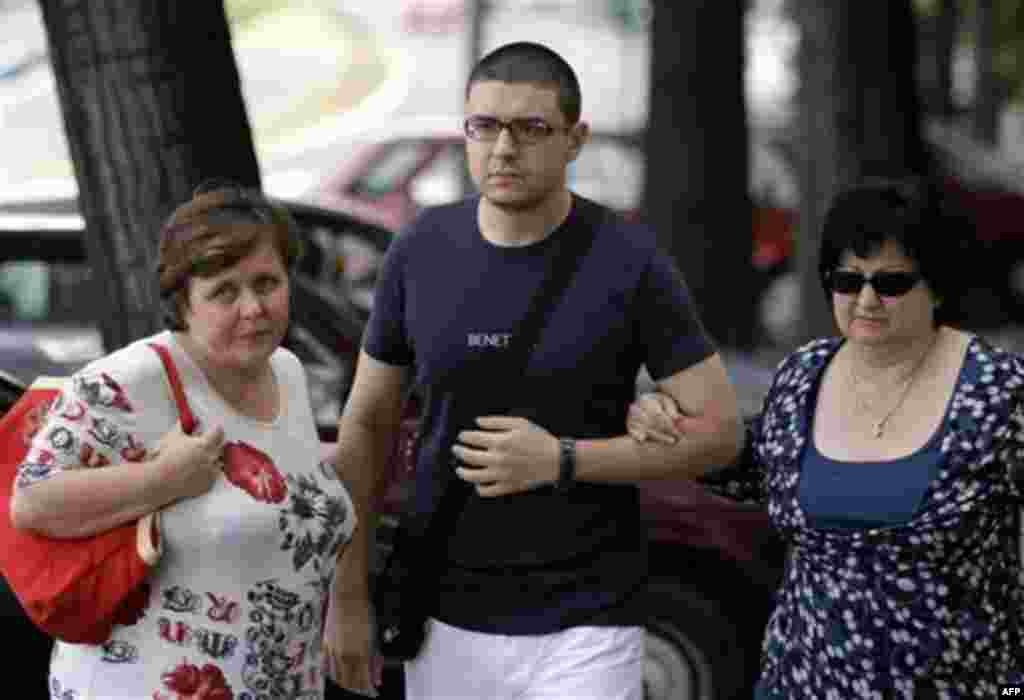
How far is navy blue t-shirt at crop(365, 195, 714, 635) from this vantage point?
3.83 metres

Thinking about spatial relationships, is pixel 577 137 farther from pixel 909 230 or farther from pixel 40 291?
pixel 40 291

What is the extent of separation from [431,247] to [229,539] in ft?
2.55

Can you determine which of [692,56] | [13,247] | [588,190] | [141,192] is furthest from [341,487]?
[588,190]

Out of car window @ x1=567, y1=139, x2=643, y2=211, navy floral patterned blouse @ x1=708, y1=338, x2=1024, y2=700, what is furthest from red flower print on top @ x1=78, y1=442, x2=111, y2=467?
car window @ x1=567, y1=139, x2=643, y2=211

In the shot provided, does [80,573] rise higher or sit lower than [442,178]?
higher

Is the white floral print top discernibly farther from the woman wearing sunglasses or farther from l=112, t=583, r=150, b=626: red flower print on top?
the woman wearing sunglasses

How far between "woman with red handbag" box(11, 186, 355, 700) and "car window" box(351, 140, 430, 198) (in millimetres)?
11777

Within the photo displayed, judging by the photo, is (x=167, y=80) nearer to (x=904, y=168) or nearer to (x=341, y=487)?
(x=341, y=487)

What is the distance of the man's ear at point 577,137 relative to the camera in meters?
3.92

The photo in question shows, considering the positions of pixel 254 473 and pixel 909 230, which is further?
pixel 909 230

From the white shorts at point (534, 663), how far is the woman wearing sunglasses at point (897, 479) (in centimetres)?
32

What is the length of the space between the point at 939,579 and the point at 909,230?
623mm

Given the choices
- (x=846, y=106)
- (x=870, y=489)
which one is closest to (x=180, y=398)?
(x=870, y=489)

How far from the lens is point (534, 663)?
12.8ft
